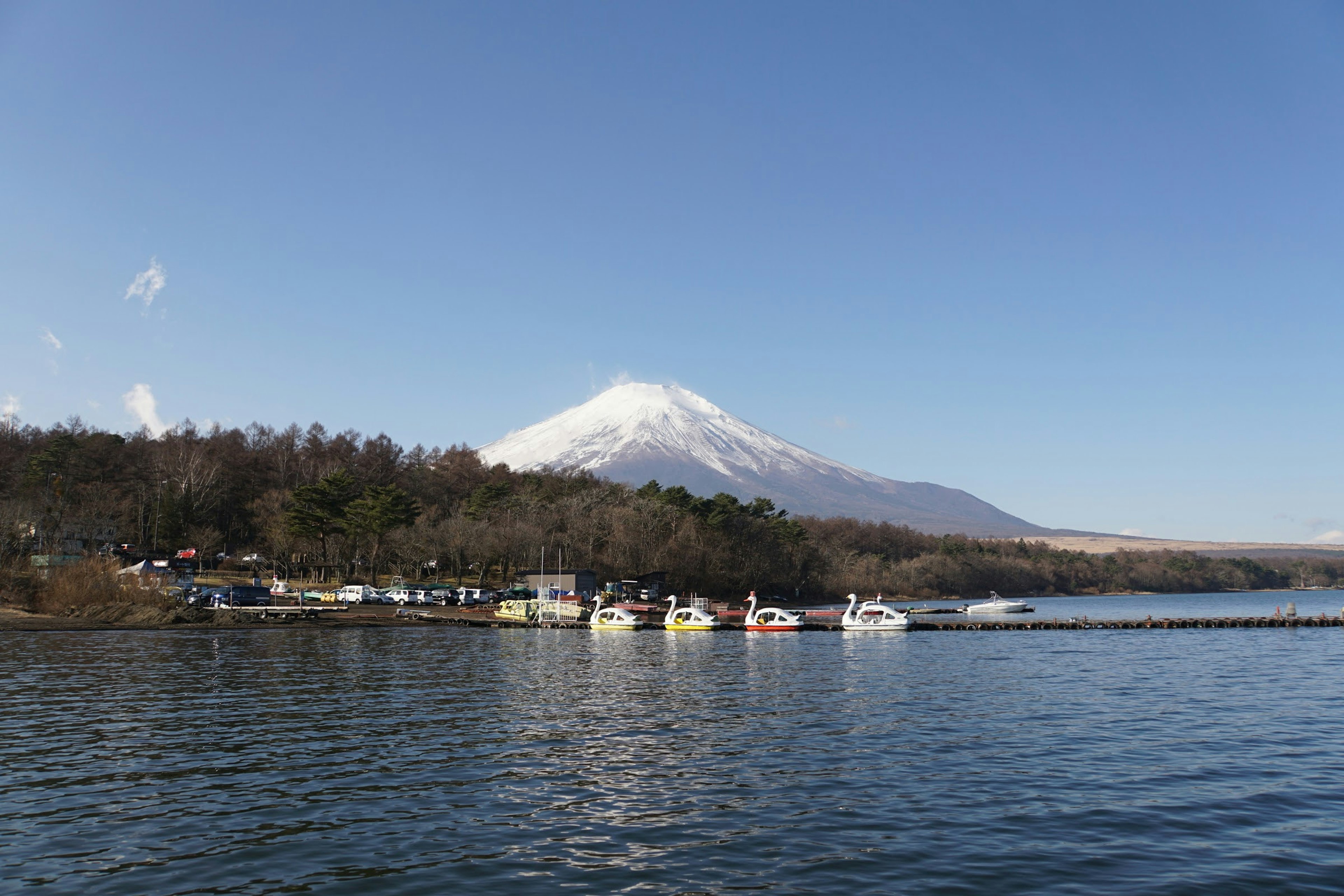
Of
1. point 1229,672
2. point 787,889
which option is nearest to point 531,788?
point 787,889

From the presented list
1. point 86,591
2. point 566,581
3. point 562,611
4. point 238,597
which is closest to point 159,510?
point 238,597

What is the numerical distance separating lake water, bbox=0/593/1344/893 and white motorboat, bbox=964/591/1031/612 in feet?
260

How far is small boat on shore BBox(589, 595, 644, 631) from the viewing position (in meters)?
75.0

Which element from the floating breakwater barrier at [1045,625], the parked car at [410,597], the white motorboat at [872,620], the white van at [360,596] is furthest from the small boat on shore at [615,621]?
the white van at [360,596]

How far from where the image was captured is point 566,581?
9762cm

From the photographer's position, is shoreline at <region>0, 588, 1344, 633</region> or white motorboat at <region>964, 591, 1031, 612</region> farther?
white motorboat at <region>964, 591, 1031, 612</region>

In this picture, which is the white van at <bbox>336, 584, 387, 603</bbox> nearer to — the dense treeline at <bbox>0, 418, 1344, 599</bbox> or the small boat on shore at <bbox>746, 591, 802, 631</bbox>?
the dense treeline at <bbox>0, 418, 1344, 599</bbox>

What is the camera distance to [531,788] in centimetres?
1775

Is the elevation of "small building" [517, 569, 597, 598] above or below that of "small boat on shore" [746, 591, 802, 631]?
above

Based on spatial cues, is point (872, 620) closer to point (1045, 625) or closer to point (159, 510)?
point (1045, 625)

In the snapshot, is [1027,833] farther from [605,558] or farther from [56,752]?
[605,558]

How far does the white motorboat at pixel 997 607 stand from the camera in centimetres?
11531

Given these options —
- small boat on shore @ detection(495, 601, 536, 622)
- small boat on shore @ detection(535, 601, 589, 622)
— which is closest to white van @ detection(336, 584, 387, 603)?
small boat on shore @ detection(495, 601, 536, 622)

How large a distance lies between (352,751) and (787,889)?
502 inches
